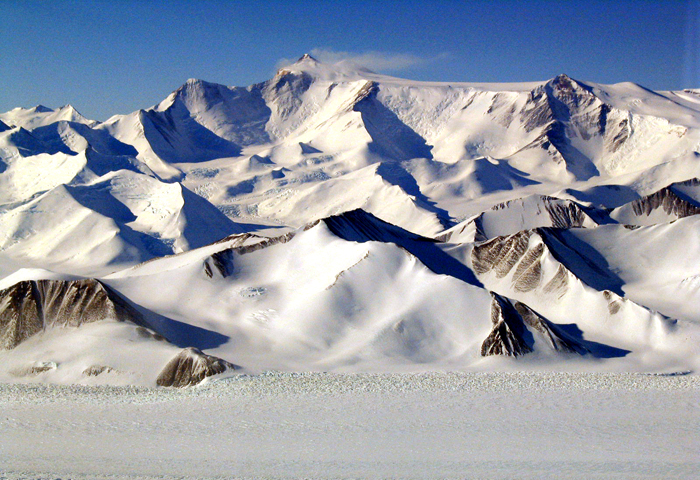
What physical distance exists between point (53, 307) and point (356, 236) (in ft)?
75.3

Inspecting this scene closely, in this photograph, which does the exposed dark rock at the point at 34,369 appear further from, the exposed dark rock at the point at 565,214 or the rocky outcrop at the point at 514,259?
the exposed dark rock at the point at 565,214

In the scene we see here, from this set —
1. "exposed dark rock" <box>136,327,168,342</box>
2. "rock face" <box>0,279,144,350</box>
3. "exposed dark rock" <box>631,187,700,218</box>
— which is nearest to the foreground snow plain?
"exposed dark rock" <box>136,327,168,342</box>

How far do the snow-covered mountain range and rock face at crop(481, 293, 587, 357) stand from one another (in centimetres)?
13

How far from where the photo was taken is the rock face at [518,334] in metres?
40.6

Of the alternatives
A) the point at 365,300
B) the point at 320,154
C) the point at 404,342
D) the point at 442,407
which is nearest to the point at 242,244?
the point at 365,300

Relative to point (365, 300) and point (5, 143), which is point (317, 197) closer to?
point (5, 143)

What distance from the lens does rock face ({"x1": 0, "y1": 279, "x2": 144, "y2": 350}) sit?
1576 inches

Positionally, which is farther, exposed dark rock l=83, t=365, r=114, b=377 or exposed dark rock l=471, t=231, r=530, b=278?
exposed dark rock l=471, t=231, r=530, b=278

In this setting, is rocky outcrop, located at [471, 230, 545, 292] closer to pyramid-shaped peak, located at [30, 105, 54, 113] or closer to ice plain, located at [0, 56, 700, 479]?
ice plain, located at [0, 56, 700, 479]

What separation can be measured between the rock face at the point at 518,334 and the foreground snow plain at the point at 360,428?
11.7ft

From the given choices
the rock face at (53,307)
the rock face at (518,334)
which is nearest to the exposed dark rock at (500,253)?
the rock face at (518,334)

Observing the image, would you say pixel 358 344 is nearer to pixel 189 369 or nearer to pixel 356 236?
pixel 189 369

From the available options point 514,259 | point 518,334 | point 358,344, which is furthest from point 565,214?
point 358,344

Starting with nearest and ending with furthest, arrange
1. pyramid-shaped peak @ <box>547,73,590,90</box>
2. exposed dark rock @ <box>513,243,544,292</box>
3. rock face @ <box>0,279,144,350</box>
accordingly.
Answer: rock face @ <box>0,279,144,350</box> < exposed dark rock @ <box>513,243,544,292</box> < pyramid-shaped peak @ <box>547,73,590,90</box>
